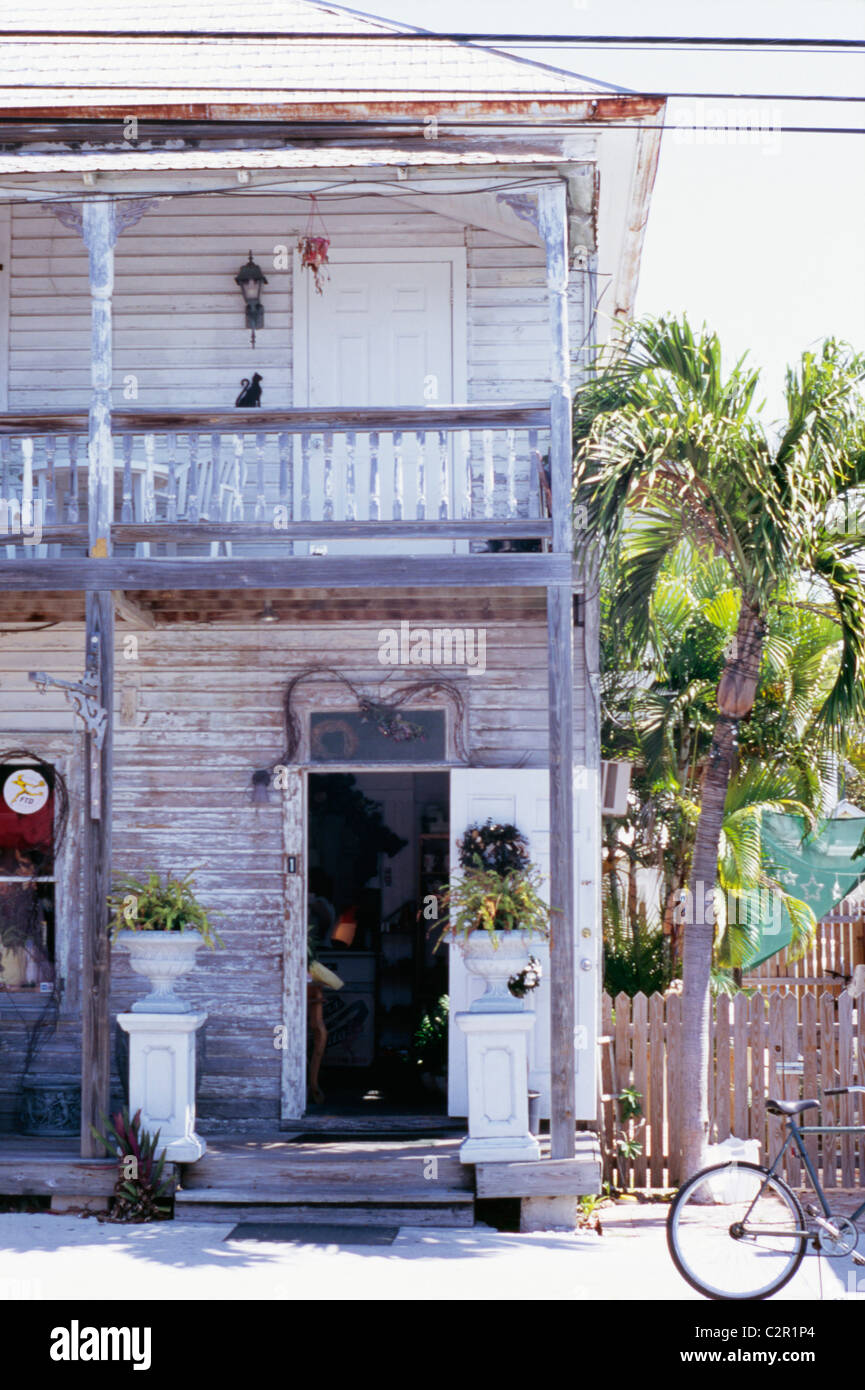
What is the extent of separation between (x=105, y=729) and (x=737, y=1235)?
4.36 m

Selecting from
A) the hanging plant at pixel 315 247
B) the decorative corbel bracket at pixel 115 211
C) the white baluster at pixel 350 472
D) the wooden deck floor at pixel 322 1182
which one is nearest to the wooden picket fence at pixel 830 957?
the wooden deck floor at pixel 322 1182

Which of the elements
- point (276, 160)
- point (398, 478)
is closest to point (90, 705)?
point (398, 478)

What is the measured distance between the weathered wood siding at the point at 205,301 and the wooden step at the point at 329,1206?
5374mm

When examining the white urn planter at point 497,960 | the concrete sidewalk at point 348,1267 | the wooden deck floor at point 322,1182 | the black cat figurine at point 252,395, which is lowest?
the concrete sidewalk at point 348,1267

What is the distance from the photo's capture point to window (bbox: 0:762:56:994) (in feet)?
32.4

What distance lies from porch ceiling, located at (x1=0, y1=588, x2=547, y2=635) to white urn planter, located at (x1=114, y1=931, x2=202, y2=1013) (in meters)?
2.17

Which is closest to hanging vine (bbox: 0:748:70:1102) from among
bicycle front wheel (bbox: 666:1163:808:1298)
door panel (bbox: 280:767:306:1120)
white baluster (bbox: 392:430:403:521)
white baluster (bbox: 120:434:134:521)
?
door panel (bbox: 280:767:306:1120)

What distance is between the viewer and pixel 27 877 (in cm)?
998

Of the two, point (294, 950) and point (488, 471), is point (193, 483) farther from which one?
point (294, 950)

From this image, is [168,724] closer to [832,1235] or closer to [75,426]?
[75,426]

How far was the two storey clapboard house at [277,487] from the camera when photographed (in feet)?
28.0

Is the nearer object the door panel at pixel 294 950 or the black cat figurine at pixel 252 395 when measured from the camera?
the door panel at pixel 294 950

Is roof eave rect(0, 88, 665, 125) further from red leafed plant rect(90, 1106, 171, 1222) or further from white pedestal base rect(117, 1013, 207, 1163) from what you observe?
red leafed plant rect(90, 1106, 171, 1222)

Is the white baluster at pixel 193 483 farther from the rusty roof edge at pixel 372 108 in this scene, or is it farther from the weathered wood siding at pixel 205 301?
the rusty roof edge at pixel 372 108
